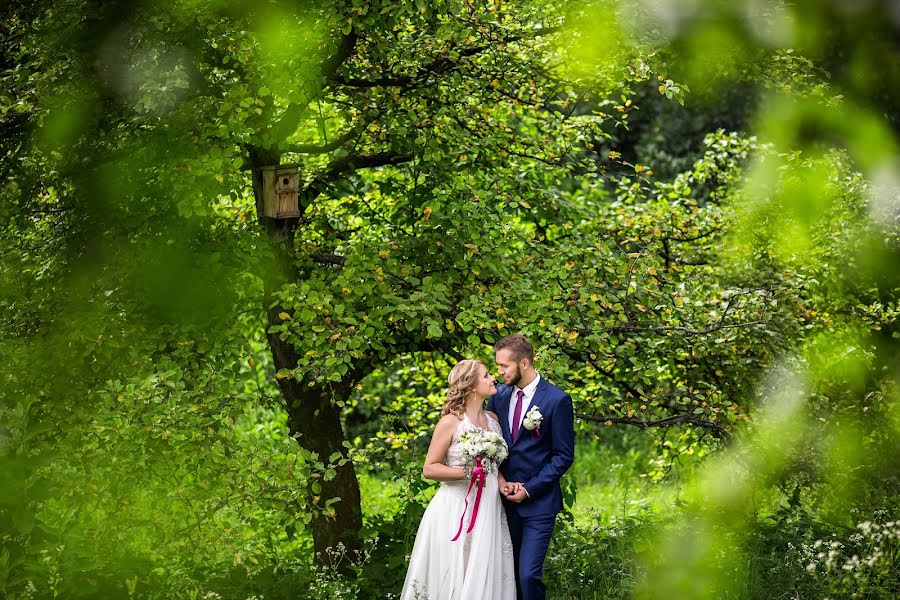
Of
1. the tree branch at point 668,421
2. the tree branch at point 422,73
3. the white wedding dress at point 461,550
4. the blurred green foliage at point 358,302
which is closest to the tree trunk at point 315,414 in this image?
the blurred green foliage at point 358,302

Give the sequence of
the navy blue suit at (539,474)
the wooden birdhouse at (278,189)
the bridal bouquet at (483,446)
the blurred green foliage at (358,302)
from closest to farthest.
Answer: the bridal bouquet at (483,446) → the navy blue suit at (539,474) → the blurred green foliage at (358,302) → the wooden birdhouse at (278,189)

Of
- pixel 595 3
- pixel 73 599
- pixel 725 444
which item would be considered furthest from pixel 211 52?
pixel 725 444

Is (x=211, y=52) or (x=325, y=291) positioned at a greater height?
(x=211, y=52)

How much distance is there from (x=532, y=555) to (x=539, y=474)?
0.42 meters

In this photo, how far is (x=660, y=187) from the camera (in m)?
8.06

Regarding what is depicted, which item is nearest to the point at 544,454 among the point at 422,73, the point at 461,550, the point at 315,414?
the point at 461,550

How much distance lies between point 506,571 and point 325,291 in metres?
2.05

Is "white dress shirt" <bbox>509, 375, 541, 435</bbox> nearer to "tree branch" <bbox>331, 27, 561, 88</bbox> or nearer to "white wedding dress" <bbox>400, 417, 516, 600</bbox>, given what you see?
"white wedding dress" <bbox>400, 417, 516, 600</bbox>

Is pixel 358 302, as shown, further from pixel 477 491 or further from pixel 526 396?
pixel 477 491

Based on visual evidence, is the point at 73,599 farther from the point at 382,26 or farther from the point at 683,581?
the point at 382,26

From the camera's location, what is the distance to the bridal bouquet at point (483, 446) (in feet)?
16.2

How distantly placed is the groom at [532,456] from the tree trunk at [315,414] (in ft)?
5.89

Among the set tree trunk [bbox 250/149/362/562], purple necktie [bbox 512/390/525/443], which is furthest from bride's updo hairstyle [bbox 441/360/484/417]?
tree trunk [bbox 250/149/362/562]

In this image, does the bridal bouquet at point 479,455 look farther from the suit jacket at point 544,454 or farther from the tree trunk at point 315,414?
the tree trunk at point 315,414
